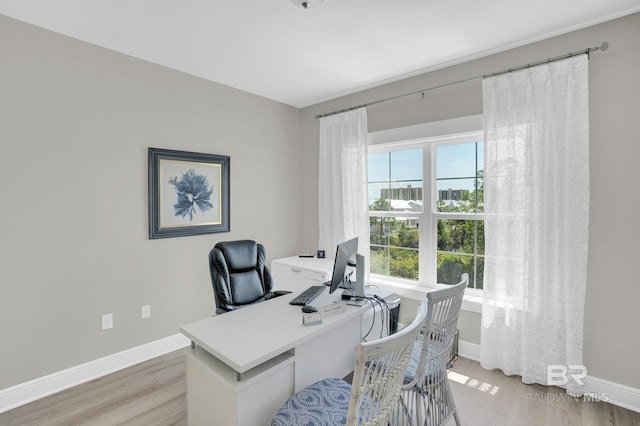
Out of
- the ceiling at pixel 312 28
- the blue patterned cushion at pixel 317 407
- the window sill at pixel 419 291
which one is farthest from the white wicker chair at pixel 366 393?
the ceiling at pixel 312 28

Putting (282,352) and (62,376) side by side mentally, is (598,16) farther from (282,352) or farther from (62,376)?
(62,376)

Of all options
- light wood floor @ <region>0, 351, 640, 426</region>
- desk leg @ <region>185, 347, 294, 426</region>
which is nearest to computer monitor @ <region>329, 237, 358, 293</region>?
desk leg @ <region>185, 347, 294, 426</region>

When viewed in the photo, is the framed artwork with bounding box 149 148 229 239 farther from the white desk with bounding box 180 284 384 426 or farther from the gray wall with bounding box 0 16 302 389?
the white desk with bounding box 180 284 384 426

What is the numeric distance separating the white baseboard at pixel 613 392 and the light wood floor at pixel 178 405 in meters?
0.05

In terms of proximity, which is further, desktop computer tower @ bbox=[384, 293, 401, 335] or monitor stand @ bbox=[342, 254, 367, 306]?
desktop computer tower @ bbox=[384, 293, 401, 335]

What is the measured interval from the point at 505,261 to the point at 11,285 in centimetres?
360

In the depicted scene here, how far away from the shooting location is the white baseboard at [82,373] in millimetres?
2178

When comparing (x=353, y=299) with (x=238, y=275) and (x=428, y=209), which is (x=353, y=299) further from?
(x=428, y=209)

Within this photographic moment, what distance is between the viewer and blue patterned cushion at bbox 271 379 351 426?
132 cm

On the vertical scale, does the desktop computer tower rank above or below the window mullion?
below

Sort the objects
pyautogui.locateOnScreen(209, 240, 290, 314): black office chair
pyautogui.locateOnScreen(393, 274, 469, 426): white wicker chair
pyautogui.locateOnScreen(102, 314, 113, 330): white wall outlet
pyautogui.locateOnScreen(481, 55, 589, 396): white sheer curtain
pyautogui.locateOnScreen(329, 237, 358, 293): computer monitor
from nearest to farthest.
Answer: pyautogui.locateOnScreen(393, 274, 469, 426): white wicker chair < pyautogui.locateOnScreen(329, 237, 358, 293): computer monitor < pyautogui.locateOnScreen(481, 55, 589, 396): white sheer curtain < pyautogui.locateOnScreen(209, 240, 290, 314): black office chair < pyautogui.locateOnScreen(102, 314, 113, 330): white wall outlet

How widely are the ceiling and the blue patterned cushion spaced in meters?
2.20

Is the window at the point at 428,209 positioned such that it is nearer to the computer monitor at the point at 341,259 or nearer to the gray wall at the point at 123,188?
the gray wall at the point at 123,188

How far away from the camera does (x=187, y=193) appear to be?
3.06 m
